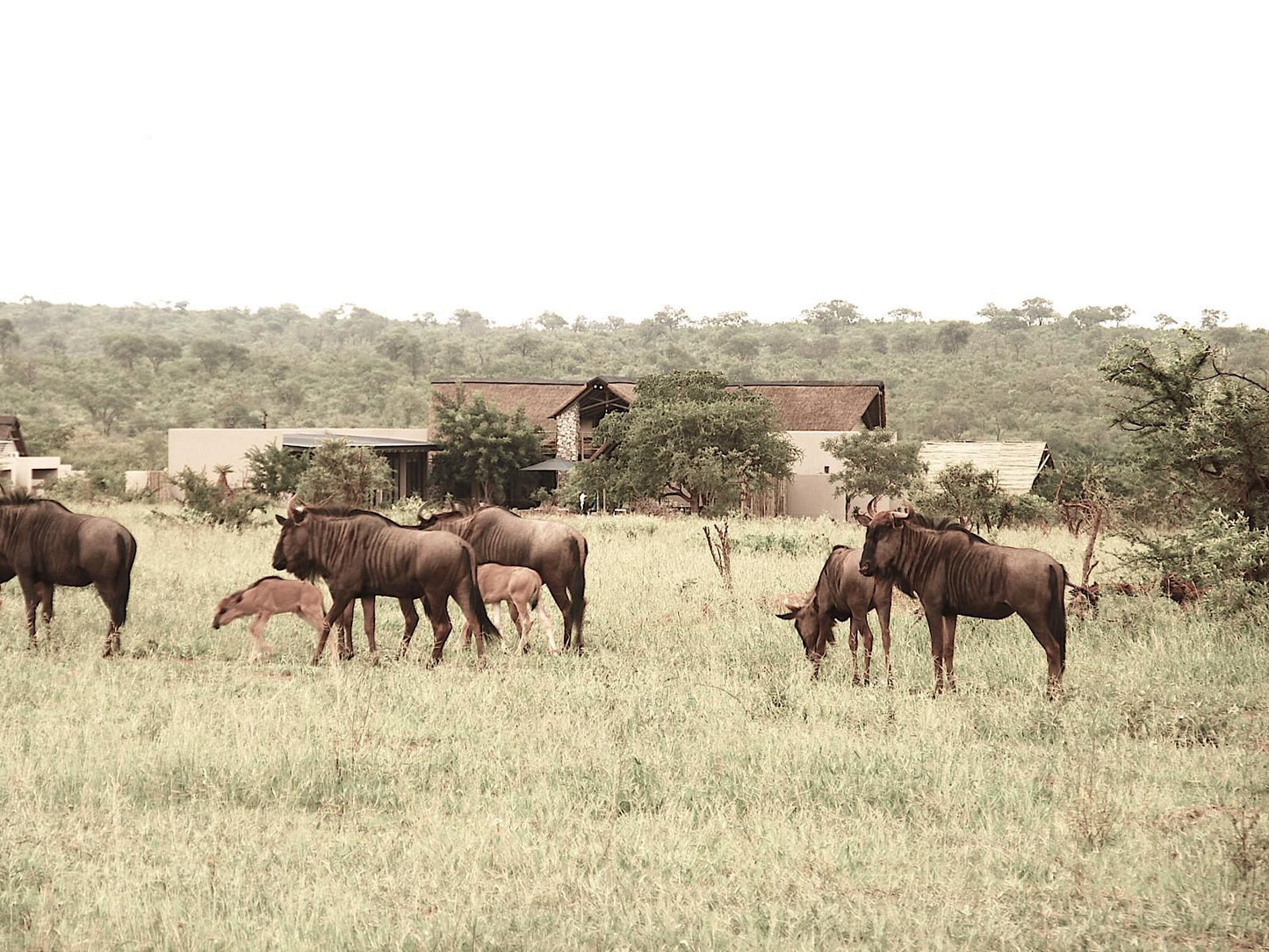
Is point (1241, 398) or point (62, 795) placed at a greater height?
point (1241, 398)

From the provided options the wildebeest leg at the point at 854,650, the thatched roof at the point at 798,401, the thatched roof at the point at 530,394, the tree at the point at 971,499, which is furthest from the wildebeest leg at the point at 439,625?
the thatched roof at the point at 530,394

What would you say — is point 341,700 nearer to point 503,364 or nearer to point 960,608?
point 960,608

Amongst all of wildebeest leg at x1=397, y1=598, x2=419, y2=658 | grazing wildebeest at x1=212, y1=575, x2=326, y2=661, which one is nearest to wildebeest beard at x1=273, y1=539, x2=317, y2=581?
grazing wildebeest at x1=212, y1=575, x2=326, y2=661

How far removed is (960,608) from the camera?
1041 centimetres

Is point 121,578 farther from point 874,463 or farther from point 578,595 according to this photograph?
point 874,463

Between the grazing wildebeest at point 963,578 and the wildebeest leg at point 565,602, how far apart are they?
3.15 meters

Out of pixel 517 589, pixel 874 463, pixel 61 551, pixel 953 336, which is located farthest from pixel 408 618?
pixel 953 336

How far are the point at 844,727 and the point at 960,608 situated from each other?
6.90 ft

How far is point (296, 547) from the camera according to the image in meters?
11.9

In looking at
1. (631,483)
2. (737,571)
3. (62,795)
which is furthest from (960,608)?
(631,483)

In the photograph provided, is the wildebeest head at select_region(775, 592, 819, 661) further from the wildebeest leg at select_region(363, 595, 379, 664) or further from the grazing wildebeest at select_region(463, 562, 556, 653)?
the wildebeest leg at select_region(363, 595, 379, 664)

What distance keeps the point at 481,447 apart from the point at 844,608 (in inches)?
1466

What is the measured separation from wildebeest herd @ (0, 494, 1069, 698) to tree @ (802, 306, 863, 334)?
14026cm

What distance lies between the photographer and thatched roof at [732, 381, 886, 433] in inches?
1843
